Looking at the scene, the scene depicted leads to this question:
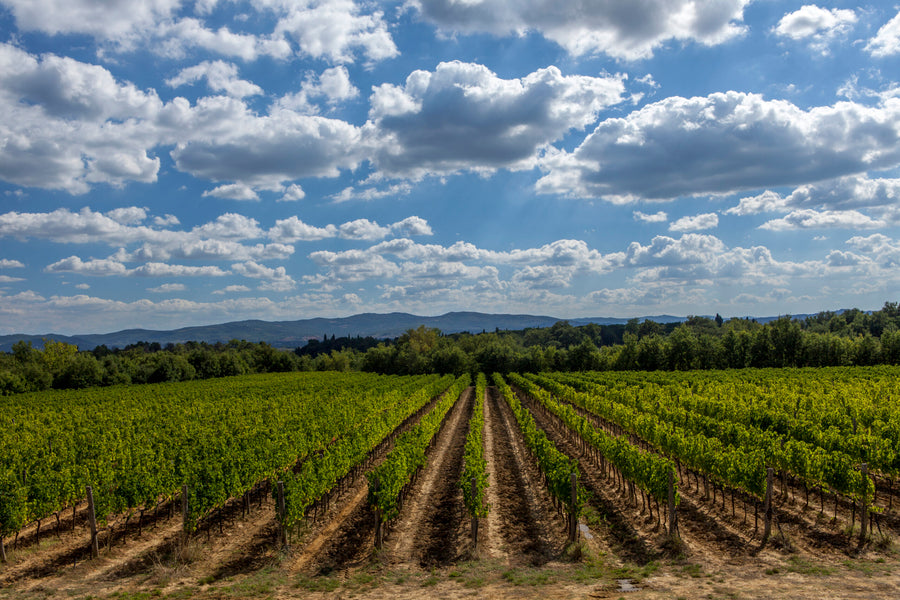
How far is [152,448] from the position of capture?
2288 cm

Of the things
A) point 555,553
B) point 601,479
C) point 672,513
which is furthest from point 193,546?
point 601,479

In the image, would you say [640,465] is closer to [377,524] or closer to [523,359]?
[377,524]

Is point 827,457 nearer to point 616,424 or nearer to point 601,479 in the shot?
point 601,479

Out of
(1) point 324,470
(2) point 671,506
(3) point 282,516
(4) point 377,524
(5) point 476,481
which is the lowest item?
(4) point 377,524

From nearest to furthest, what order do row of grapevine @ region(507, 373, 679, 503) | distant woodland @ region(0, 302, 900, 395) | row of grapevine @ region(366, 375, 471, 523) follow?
row of grapevine @ region(366, 375, 471, 523) → row of grapevine @ region(507, 373, 679, 503) → distant woodland @ region(0, 302, 900, 395)

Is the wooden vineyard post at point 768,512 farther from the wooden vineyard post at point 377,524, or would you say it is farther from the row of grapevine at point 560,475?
the wooden vineyard post at point 377,524

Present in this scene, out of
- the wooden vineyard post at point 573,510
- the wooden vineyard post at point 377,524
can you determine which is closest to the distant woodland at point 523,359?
the wooden vineyard post at point 377,524

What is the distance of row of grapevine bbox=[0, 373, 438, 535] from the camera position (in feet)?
44.9

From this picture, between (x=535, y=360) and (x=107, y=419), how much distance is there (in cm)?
7137

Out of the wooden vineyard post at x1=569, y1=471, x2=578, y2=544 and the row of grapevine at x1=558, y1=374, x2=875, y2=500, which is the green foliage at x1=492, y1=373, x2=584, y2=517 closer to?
the wooden vineyard post at x1=569, y1=471, x2=578, y2=544

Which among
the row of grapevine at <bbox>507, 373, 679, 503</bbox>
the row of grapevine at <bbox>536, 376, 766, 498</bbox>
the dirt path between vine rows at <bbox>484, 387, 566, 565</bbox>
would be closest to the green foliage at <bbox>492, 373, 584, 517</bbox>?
the dirt path between vine rows at <bbox>484, 387, 566, 565</bbox>

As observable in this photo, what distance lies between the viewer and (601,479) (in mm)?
19344

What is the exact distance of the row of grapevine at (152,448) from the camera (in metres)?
13.7

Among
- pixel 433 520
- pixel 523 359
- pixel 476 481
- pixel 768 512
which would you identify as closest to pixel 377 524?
pixel 476 481
